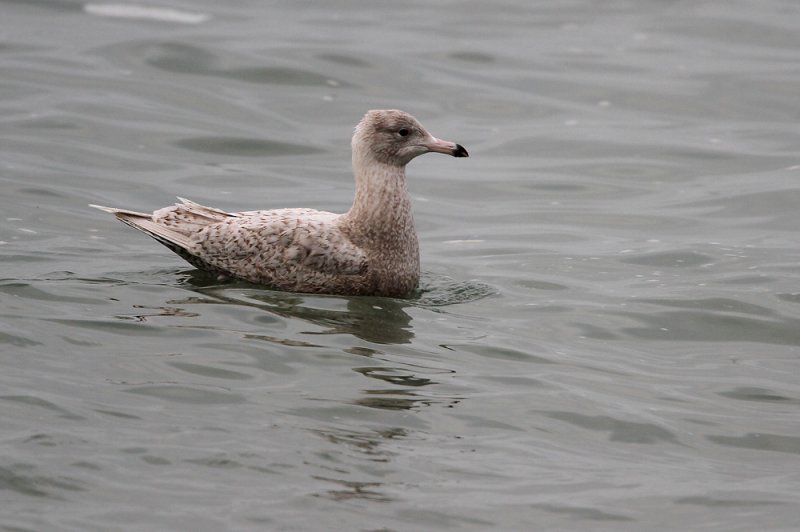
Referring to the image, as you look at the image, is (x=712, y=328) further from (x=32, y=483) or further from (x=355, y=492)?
(x=32, y=483)

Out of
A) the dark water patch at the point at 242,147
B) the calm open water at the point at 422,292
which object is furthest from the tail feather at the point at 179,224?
the dark water patch at the point at 242,147

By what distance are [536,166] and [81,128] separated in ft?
18.0

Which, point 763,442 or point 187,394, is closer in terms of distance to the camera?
point 187,394

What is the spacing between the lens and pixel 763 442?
27.6 feet

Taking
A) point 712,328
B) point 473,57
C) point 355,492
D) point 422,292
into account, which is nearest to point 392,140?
point 422,292

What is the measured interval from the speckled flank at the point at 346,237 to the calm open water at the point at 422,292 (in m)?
0.22

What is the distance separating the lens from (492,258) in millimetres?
12875

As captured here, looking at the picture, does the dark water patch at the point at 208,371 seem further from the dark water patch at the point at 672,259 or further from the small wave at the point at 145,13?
the small wave at the point at 145,13

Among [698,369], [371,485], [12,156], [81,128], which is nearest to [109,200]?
[12,156]

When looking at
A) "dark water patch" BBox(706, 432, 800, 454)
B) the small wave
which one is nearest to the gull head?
"dark water patch" BBox(706, 432, 800, 454)

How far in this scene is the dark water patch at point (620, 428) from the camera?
8.33 metres

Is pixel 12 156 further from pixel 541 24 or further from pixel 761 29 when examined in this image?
pixel 761 29

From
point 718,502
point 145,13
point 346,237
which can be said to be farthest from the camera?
point 145,13

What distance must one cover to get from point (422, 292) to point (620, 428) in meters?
2.97
